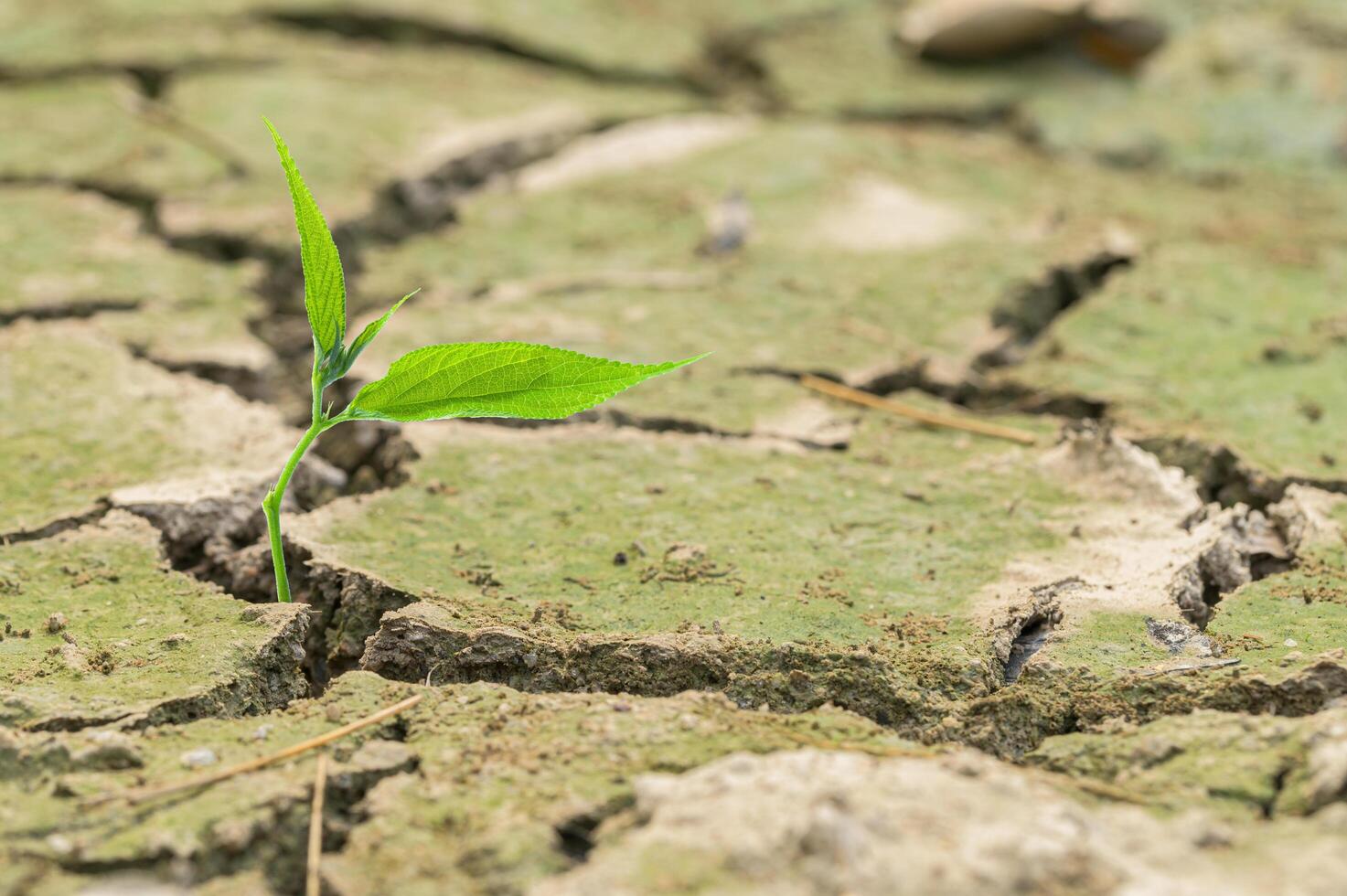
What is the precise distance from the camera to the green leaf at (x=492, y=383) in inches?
62.6

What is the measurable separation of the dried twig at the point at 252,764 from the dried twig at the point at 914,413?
114cm

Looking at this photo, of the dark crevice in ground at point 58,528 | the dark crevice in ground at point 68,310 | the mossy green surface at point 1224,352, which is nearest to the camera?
the dark crevice in ground at point 58,528

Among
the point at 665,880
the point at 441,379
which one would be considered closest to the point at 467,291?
the point at 441,379

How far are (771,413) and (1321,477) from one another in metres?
0.89

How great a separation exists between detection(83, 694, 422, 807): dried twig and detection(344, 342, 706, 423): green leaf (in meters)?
0.35

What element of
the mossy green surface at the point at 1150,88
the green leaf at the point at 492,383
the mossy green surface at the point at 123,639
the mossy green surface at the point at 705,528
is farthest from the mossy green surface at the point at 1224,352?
the mossy green surface at the point at 123,639

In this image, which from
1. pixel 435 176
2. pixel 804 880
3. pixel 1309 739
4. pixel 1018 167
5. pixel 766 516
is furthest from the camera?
pixel 1018 167

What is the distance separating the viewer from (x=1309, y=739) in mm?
1364

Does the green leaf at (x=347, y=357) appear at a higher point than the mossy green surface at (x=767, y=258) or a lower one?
higher

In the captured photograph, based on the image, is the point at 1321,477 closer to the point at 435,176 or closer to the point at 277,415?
the point at 277,415

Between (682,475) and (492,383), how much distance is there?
0.61 metres

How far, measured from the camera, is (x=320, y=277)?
5.29ft

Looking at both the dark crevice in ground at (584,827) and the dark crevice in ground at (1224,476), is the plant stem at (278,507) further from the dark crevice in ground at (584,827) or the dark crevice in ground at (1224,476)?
the dark crevice in ground at (1224,476)

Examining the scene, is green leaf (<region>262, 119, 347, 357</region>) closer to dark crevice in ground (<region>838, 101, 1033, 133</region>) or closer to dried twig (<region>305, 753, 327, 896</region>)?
dried twig (<region>305, 753, 327, 896</region>)
